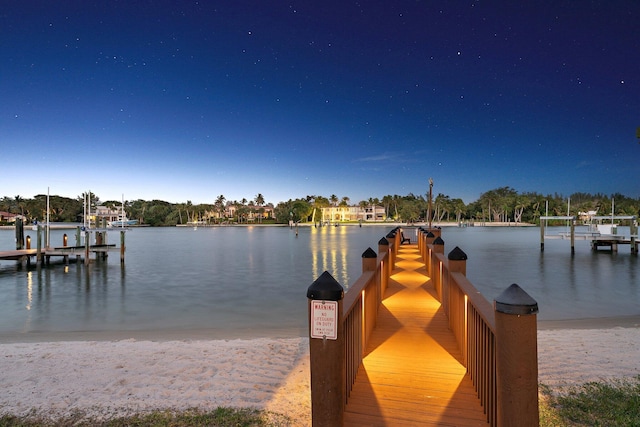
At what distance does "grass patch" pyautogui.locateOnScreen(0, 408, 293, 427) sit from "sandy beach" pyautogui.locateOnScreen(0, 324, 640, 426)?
206mm

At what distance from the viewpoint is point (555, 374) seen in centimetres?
639

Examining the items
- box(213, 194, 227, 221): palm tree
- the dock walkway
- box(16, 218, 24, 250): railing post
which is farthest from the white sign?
box(213, 194, 227, 221): palm tree

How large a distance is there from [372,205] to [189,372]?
554 ft

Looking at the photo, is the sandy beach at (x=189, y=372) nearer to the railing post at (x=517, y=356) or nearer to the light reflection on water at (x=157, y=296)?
the railing post at (x=517, y=356)

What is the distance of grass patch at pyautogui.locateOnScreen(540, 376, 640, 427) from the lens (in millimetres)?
4324

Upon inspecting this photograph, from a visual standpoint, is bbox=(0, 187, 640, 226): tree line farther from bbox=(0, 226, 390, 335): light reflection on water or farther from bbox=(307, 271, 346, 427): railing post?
bbox=(307, 271, 346, 427): railing post

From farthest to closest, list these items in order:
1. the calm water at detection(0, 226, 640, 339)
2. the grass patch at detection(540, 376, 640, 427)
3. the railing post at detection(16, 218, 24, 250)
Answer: the railing post at detection(16, 218, 24, 250), the calm water at detection(0, 226, 640, 339), the grass patch at detection(540, 376, 640, 427)

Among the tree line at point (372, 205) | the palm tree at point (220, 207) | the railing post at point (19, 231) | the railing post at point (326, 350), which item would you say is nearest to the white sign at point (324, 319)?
the railing post at point (326, 350)

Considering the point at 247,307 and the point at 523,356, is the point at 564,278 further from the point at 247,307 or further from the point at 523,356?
the point at 523,356

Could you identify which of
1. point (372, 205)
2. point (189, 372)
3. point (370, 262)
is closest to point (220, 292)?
point (189, 372)

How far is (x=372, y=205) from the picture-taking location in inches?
6836

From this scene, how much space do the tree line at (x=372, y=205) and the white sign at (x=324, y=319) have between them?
143 metres

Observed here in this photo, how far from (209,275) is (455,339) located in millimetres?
24133

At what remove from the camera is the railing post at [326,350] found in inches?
128
